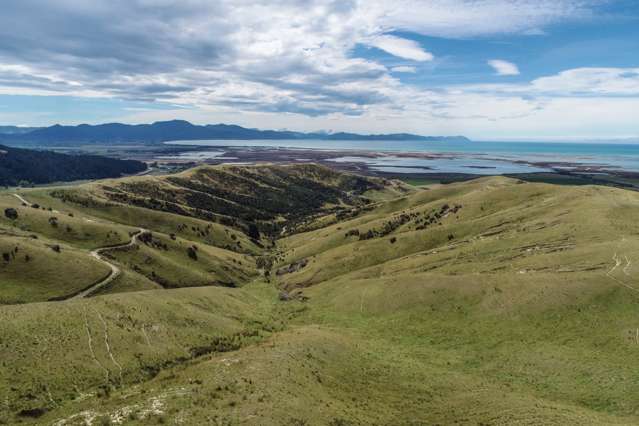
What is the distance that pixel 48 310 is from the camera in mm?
51781

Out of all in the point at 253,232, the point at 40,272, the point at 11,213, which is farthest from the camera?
the point at 253,232

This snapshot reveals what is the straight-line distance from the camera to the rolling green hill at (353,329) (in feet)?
127

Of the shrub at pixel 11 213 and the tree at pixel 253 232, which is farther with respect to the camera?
the tree at pixel 253 232

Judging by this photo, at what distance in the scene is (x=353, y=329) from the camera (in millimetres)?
68375

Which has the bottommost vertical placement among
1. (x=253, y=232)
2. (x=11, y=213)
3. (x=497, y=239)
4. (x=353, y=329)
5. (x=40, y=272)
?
(x=253, y=232)

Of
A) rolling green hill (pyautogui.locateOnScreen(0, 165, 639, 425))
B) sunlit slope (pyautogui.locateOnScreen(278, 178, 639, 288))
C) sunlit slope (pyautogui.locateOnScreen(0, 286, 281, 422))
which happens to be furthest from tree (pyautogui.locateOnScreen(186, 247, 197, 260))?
sunlit slope (pyautogui.locateOnScreen(0, 286, 281, 422))

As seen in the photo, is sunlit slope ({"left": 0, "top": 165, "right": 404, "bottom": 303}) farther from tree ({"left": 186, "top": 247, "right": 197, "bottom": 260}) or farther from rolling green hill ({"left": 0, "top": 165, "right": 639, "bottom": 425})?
rolling green hill ({"left": 0, "top": 165, "right": 639, "bottom": 425})

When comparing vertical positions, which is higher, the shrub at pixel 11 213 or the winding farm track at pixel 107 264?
the shrub at pixel 11 213

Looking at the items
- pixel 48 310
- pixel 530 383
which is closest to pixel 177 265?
pixel 48 310

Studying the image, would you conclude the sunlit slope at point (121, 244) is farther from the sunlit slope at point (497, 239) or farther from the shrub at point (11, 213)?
the sunlit slope at point (497, 239)

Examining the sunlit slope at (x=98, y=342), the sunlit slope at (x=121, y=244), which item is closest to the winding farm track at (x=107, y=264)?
the sunlit slope at (x=121, y=244)

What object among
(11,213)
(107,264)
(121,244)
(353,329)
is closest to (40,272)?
(107,264)

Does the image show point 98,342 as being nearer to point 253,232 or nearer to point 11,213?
point 11,213

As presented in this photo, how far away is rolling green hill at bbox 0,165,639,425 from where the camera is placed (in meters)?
38.6
